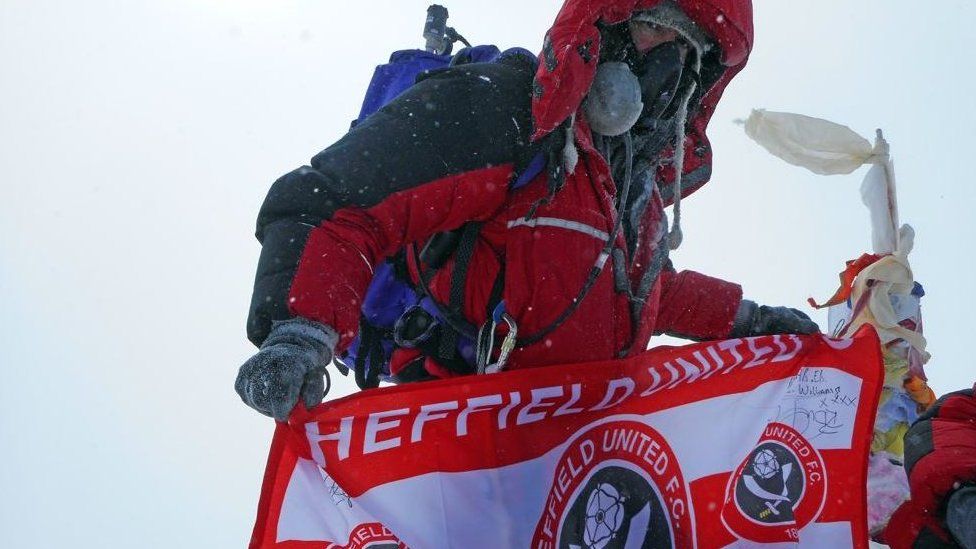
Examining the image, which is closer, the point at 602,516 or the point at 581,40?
the point at 602,516

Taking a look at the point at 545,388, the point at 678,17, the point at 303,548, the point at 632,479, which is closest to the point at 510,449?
the point at 545,388

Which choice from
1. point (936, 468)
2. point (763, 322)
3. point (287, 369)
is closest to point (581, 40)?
point (287, 369)

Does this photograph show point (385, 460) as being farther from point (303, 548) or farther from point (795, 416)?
point (795, 416)

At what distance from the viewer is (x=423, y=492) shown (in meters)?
2.39

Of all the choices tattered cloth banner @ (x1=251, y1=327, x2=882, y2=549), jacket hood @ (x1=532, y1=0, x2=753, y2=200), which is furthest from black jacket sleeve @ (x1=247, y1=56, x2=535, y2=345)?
tattered cloth banner @ (x1=251, y1=327, x2=882, y2=549)

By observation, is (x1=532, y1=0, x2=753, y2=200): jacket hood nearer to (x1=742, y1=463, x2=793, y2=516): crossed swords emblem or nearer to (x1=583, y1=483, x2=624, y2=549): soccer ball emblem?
(x1=583, y1=483, x2=624, y2=549): soccer ball emblem

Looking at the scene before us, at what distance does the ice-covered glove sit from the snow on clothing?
6 cm

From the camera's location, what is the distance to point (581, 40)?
8.85 ft

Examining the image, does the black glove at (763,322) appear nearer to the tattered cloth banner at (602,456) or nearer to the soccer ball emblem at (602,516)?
the tattered cloth banner at (602,456)

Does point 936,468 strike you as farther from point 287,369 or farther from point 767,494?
point 287,369

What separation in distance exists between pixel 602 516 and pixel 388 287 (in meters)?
1.13

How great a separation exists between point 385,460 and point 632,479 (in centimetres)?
77

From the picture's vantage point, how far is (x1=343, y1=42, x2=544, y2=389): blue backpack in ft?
9.90

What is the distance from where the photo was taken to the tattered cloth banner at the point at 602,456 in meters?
2.37
